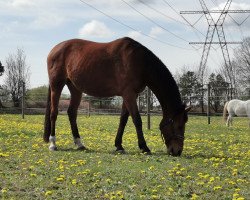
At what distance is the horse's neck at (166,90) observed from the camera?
877cm

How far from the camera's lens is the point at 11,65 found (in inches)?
2227

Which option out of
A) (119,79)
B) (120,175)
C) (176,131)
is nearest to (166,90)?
(176,131)

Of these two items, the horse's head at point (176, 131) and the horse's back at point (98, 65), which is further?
the horse's back at point (98, 65)

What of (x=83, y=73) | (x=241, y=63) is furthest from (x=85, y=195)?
(x=241, y=63)

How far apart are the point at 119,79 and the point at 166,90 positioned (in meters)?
1.06

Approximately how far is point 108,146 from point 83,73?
2.00 meters

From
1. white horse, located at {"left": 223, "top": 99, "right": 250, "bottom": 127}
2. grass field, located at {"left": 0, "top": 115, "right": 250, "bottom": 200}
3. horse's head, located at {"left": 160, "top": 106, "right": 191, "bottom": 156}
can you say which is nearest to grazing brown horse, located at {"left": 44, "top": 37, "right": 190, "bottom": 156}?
horse's head, located at {"left": 160, "top": 106, "right": 191, "bottom": 156}

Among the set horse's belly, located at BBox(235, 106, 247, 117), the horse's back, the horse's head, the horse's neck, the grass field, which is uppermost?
the horse's back

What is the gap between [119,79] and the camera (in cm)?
920

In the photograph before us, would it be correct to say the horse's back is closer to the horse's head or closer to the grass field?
the horse's head

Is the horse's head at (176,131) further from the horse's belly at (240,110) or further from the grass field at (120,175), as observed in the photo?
the horse's belly at (240,110)

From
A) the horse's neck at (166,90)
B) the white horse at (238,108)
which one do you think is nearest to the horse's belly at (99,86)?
the horse's neck at (166,90)

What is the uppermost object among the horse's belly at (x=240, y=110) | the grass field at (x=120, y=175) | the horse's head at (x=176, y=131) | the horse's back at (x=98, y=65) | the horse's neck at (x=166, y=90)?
the horse's back at (x=98, y=65)

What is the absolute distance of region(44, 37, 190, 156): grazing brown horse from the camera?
28.8ft
